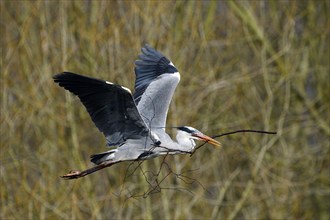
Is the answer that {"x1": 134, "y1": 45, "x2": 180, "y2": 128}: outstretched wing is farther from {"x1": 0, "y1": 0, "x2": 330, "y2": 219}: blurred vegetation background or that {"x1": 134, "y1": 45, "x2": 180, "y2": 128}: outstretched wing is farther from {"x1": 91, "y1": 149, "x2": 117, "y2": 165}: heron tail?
{"x1": 0, "y1": 0, "x2": 330, "y2": 219}: blurred vegetation background

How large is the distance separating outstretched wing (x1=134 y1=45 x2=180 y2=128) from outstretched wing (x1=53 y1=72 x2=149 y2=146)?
208 mm

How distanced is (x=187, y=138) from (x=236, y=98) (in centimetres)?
707

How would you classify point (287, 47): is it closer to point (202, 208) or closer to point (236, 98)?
point (236, 98)

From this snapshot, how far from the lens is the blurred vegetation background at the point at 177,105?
A: 15.0m

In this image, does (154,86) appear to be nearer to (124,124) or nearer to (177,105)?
(124,124)

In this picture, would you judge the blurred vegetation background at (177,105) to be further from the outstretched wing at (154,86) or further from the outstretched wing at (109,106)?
the outstretched wing at (109,106)

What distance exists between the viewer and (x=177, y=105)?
50.2 feet

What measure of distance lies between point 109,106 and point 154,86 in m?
1.15

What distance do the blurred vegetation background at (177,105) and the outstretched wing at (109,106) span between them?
4282 millimetres

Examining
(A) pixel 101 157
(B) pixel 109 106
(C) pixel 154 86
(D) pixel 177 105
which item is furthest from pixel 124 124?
(D) pixel 177 105

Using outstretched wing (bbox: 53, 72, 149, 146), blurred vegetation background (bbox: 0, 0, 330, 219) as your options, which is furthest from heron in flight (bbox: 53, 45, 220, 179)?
blurred vegetation background (bbox: 0, 0, 330, 219)

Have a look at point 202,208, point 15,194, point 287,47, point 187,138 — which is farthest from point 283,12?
point 187,138

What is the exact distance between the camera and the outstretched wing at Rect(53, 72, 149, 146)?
9.16 m

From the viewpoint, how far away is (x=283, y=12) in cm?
1833
